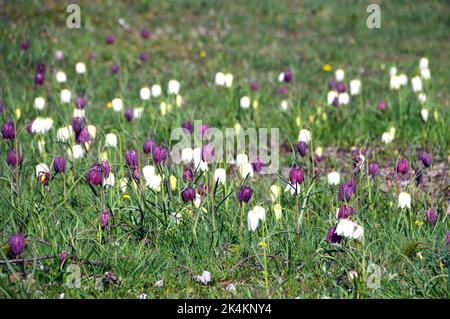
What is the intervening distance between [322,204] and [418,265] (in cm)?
99

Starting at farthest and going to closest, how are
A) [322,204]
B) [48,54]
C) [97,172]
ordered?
[48,54], [322,204], [97,172]

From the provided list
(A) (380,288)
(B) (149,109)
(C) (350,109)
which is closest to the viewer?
(A) (380,288)

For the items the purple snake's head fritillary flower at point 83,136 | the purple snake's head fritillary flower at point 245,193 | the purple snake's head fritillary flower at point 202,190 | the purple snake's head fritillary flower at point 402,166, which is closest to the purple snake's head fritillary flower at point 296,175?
the purple snake's head fritillary flower at point 245,193

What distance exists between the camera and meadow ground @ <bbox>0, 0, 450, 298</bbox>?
145 inches

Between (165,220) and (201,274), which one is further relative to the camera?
(165,220)

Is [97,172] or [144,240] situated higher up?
[97,172]

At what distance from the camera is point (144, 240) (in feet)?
12.8

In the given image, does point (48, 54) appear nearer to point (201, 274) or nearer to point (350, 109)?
point (350, 109)

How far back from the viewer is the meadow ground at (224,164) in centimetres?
368

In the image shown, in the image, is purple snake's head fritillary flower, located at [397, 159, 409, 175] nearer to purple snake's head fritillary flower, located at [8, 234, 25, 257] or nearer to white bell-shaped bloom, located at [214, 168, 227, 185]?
white bell-shaped bloom, located at [214, 168, 227, 185]

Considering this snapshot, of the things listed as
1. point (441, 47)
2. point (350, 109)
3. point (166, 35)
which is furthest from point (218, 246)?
point (441, 47)

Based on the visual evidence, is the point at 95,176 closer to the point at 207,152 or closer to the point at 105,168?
the point at 105,168

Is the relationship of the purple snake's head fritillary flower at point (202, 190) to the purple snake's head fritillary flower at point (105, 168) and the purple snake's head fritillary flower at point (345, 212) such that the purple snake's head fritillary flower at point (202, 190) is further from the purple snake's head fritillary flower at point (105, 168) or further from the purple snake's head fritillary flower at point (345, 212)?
the purple snake's head fritillary flower at point (345, 212)

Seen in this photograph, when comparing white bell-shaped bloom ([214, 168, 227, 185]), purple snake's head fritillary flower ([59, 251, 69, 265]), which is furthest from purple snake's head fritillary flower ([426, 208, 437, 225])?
purple snake's head fritillary flower ([59, 251, 69, 265])
